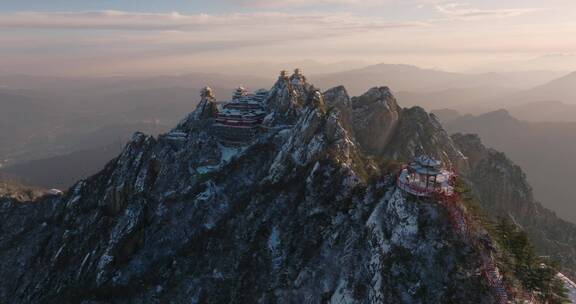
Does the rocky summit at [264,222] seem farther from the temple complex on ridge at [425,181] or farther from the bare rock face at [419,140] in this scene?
the temple complex on ridge at [425,181]

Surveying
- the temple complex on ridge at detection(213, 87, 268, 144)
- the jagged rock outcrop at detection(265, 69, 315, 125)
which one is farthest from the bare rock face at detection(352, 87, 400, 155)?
the temple complex on ridge at detection(213, 87, 268, 144)

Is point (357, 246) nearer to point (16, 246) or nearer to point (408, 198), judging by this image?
point (408, 198)

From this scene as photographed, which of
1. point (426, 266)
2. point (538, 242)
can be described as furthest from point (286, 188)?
point (538, 242)

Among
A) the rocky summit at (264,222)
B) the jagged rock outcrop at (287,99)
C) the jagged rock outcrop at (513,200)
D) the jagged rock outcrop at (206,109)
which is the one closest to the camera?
the rocky summit at (264,222)

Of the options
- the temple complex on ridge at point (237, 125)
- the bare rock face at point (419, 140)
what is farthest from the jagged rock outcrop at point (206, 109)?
the bare rock face at point (419, 140)

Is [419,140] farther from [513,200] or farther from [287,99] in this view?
[513,200]

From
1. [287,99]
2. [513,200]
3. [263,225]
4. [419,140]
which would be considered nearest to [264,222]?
[263,225]

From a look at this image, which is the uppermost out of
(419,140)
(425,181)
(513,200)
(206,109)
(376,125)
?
(206,109)
